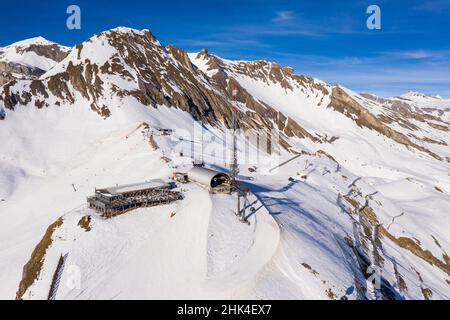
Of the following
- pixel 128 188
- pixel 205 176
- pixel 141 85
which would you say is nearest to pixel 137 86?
pixel 141 85

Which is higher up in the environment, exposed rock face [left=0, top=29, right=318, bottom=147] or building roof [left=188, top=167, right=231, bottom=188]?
exposed rock face [left=0, top=29, right=318, bottom=147]

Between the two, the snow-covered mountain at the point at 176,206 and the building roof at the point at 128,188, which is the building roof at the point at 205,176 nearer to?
the snow-covered mountain at the point at 176,206

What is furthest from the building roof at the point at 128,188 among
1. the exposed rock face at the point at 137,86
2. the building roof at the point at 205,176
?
the exposed rock face at the point at 137,86

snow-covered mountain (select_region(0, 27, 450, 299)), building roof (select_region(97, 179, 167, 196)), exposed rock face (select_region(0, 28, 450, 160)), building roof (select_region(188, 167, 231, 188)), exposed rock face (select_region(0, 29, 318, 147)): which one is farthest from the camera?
exposed rock face (select_region(0, 29, 318, 147))

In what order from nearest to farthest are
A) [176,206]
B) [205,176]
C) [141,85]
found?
[176,206]
[205,176]
[141,85]

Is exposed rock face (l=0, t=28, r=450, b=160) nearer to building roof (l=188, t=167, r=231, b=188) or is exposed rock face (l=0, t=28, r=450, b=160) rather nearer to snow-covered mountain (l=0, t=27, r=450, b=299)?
snow-covered mountain (l=0, t=27, r=450, b=299)

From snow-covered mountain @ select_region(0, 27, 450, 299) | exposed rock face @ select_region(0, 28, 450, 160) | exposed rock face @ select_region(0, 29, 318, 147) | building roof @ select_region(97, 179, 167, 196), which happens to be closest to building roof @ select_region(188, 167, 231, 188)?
snow-covered mountain @ select_region(0, 27, 450, 299)

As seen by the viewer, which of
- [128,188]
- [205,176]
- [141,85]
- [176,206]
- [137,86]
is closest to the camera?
[176,206]

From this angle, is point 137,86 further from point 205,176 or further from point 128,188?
point 128,188

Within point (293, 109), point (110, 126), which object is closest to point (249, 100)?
point (293, 109)
